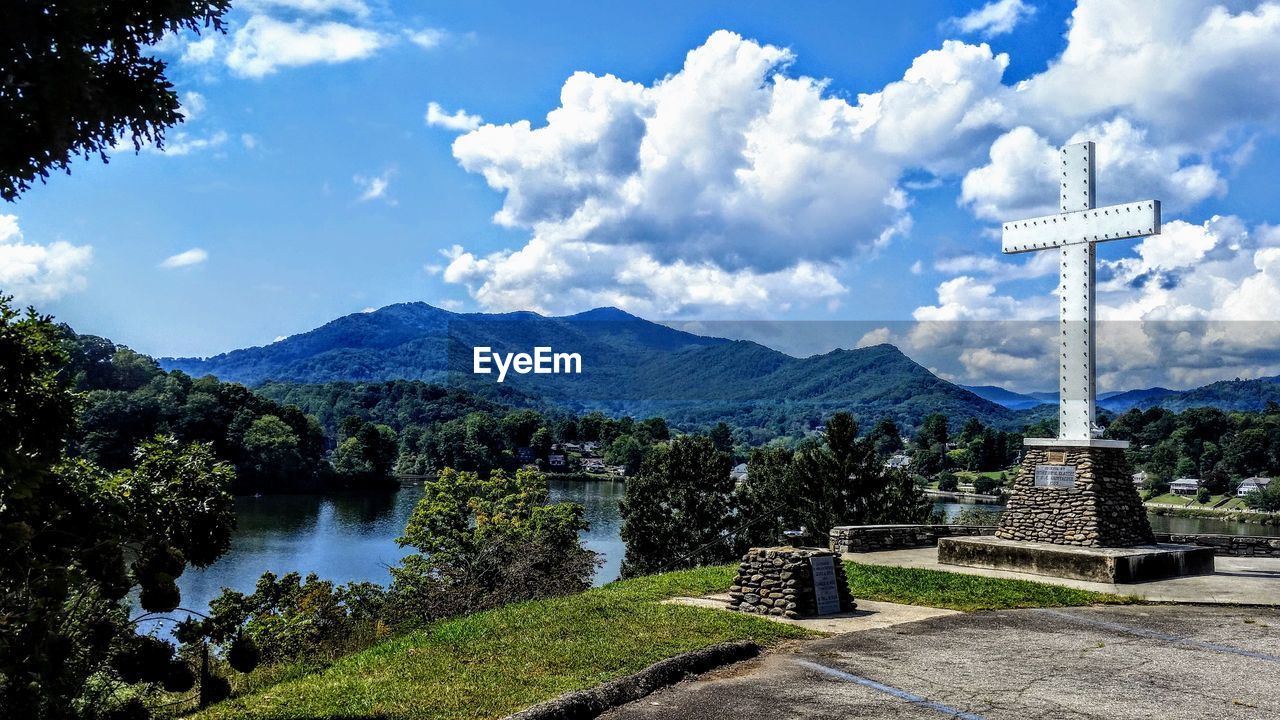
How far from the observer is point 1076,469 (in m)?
14.8

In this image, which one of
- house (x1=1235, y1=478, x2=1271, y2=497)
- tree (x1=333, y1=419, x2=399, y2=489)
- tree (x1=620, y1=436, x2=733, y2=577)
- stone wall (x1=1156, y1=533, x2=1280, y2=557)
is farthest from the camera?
house (x1=1235, y1=478, x2=1271, y2=497)

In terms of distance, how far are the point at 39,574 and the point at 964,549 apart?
13465 millimetres

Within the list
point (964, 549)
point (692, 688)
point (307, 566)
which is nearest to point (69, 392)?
point (692, 688)

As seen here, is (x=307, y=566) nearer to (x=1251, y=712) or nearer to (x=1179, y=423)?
(x=1251, y=712)

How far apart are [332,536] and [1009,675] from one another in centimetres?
4717

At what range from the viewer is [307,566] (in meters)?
39.6

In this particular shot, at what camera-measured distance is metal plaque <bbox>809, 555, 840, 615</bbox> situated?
11.2 m

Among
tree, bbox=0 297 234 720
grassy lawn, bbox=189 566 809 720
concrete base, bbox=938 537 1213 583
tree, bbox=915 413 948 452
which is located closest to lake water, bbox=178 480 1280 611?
grassy lawn, bbox=189 566 809 720

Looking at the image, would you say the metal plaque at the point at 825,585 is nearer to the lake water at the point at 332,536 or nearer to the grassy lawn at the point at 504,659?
the grassy lawn at the point at 504,659

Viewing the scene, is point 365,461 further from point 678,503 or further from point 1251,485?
point 1251,485

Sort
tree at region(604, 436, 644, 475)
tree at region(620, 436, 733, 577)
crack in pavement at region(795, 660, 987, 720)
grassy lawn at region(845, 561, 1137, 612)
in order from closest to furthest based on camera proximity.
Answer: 1. crack in pavement at region(795, 660, 987, 720)
2. grassy lawn at region(845, 561, 1137, 612)
3. tree at region(620, 436, 733, 577)
4. tree at region(604, 436, 644, 475)

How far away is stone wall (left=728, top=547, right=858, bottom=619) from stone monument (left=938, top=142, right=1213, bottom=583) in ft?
15.9

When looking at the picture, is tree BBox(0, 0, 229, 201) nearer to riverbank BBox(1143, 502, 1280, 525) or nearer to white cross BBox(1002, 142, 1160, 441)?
white cross BBox(1002, 142, 1160, 441)

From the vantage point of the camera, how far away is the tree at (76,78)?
506 cm
